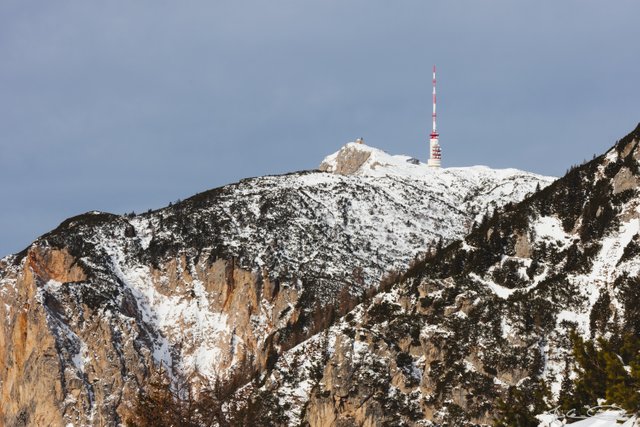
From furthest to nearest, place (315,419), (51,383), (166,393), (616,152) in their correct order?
(51,383) < (616,152) < (315,419) < (166,393)

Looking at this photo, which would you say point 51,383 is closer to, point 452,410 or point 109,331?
point 109,331

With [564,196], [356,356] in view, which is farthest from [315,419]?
[564,196]

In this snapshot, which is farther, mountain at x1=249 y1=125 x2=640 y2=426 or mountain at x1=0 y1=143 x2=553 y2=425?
mountain at x1=0 y1=143 x2=553 y2=425

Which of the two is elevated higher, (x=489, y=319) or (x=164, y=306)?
(x=164, y=306)

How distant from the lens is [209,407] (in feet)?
149

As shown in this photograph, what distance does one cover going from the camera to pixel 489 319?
126500 millimetres

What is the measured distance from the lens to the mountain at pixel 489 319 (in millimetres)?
117625

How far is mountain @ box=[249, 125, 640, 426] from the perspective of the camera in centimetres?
11762

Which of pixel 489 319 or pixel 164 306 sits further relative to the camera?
pixel 164 306

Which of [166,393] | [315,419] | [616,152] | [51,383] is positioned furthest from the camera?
[51,383]

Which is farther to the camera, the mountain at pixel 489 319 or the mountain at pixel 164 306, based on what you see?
the mountain at pixel 164 306

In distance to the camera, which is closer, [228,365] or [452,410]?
[452,410]

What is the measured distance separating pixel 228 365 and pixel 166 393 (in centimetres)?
13265

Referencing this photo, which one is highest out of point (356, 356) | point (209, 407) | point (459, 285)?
point (459, 285)
